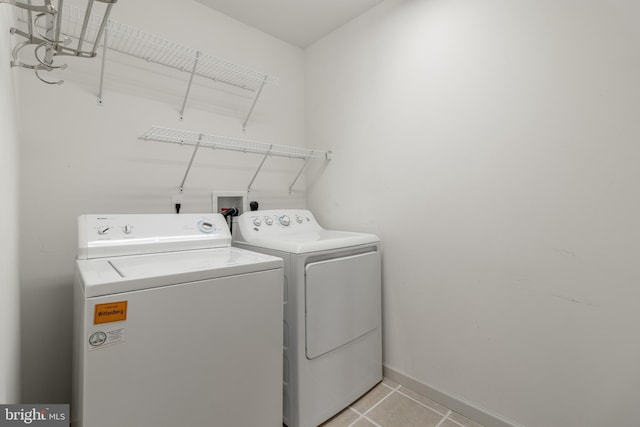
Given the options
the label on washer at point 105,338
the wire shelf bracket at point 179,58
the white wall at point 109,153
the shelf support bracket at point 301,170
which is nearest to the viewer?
the label on washer at point 105,338

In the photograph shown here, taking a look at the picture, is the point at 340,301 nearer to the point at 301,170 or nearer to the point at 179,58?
the point at 301,170

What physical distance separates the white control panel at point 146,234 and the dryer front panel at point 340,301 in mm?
577

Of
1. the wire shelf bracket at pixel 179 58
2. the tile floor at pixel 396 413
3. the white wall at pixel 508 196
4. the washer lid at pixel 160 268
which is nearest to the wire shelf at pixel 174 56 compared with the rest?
the wire shelf bracket at pixel 179 58

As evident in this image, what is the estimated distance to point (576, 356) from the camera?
50.0 inches

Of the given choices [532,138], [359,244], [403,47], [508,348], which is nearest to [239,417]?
[359,244]

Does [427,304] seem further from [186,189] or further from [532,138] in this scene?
[186,189]

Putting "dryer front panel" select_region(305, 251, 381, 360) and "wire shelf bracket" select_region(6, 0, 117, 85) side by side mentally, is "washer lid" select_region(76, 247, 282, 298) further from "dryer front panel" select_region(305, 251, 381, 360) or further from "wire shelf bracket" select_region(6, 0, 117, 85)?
"wire shelf bracket" select_region(6, 0, 117, 85)

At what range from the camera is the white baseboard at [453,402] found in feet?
4.84

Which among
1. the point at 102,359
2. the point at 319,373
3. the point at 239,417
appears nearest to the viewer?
the point at 102,359

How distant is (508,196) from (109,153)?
212 cm

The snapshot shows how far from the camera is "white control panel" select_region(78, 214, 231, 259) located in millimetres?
1314

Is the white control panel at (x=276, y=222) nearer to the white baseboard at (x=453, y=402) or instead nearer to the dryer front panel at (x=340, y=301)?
the dryer front panel at (x=340, y=301)

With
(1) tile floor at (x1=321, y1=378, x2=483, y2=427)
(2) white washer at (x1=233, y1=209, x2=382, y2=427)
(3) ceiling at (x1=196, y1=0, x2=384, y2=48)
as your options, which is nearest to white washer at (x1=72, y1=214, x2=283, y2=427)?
(2) white washer at (x1=233, y1=209, x2=382, y2=427)

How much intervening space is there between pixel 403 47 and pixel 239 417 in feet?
7.11
